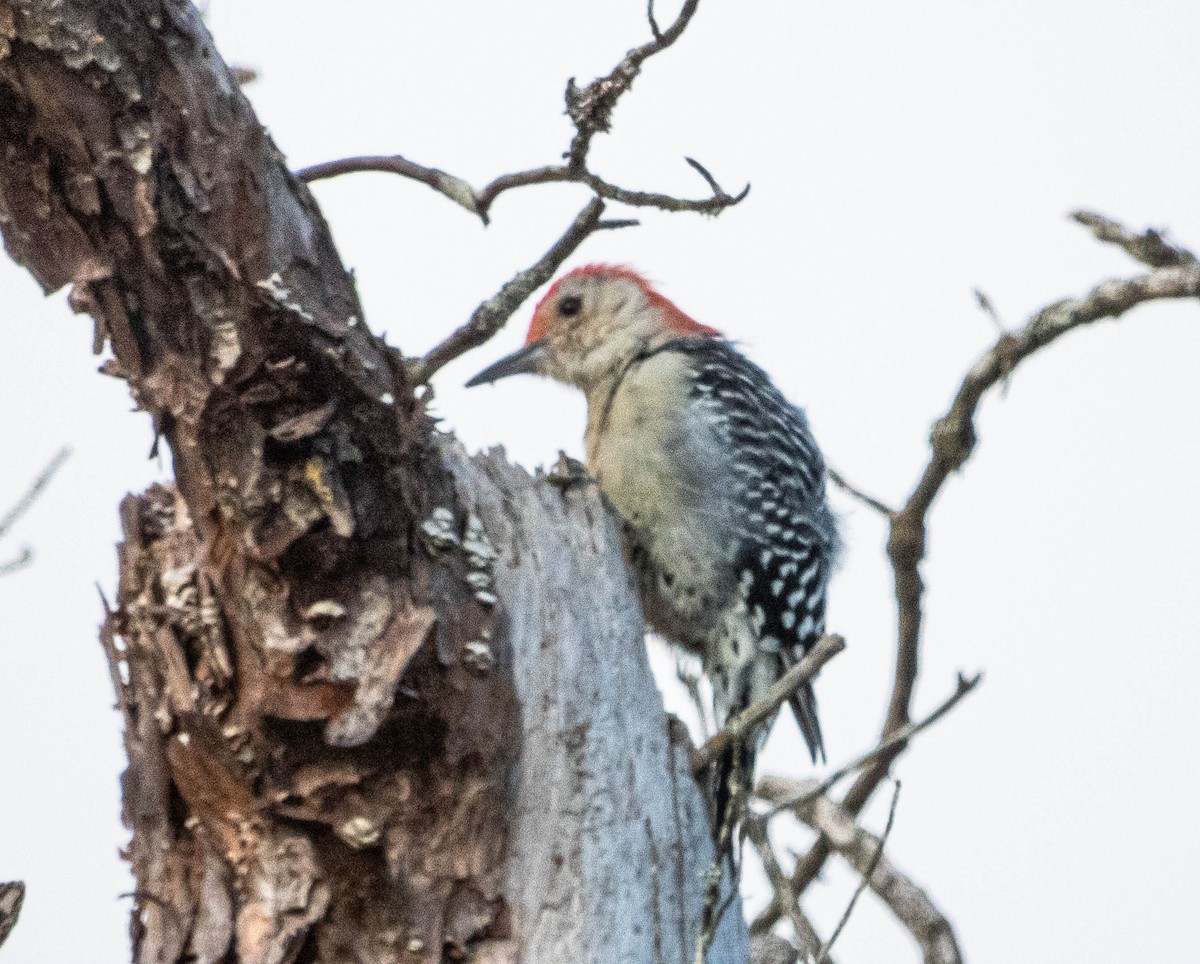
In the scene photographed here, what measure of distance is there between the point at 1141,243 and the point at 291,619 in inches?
85.3

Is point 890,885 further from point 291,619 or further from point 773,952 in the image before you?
point 291,619

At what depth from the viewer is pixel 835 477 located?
414 centimetres

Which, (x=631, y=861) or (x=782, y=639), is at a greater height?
(x=782, y=639)

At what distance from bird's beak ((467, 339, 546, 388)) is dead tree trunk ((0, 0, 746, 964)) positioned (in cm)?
182

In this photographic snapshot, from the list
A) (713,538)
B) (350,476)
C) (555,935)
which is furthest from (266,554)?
(713,538)

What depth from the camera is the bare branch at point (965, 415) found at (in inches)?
136

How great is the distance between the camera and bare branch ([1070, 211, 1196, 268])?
11.2ft

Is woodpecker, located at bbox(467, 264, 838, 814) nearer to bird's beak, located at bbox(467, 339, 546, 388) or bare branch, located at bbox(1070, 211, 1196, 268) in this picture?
bird's beak, located at bbox(467, 339, 546, 388)

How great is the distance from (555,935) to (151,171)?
1.48 meters

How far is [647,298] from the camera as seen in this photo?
4809 mm

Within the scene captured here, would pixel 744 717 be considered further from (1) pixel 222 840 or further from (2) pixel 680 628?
(2) pixel 680 628

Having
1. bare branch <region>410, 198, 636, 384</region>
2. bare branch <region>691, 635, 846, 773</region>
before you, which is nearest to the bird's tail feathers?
bare branch <region>691, 635, 846, 773</region>

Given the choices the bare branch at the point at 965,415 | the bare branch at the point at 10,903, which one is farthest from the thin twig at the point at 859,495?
the bare branch at the point at 10,903

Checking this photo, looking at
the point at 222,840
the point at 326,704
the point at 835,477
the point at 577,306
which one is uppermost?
the point at 577,306
